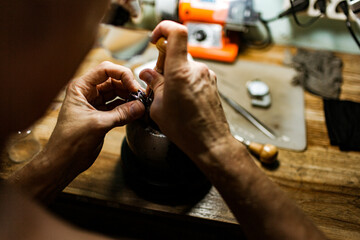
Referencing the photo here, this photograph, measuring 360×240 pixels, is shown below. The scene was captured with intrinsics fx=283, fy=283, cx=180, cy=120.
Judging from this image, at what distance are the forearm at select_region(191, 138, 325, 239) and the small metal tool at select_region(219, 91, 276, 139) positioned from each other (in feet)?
1.45

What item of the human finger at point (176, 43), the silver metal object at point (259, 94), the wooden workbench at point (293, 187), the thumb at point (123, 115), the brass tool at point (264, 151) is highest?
the human finger at point (176, 43)

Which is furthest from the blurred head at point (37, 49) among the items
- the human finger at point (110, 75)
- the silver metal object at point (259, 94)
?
the silver metal object at point (259, 94)

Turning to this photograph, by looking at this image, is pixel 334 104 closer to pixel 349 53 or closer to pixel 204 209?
pixel 349 53

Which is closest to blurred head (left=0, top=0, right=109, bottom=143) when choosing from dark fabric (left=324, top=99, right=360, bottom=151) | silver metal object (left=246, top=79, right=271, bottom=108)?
silver metal object (left=246, top=79, right=271, bottom=108)

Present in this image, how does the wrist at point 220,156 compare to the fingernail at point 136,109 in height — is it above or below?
below

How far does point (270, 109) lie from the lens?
1121 millimetres

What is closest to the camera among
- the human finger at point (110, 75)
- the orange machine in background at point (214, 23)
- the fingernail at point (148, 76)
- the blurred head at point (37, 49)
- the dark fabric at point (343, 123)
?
the blurred head at point (37, 49)

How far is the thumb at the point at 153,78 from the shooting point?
2.10ft

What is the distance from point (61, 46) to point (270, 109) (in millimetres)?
860

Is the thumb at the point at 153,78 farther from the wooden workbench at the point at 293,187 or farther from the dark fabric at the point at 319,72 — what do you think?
the dark fabric at the point at 319,72

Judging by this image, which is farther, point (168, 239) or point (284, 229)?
point (168, 239)

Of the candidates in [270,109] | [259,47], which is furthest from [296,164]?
[259,47]

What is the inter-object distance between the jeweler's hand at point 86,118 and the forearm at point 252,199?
0.23m

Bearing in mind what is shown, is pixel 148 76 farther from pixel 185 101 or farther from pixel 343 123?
pixel 343 123
